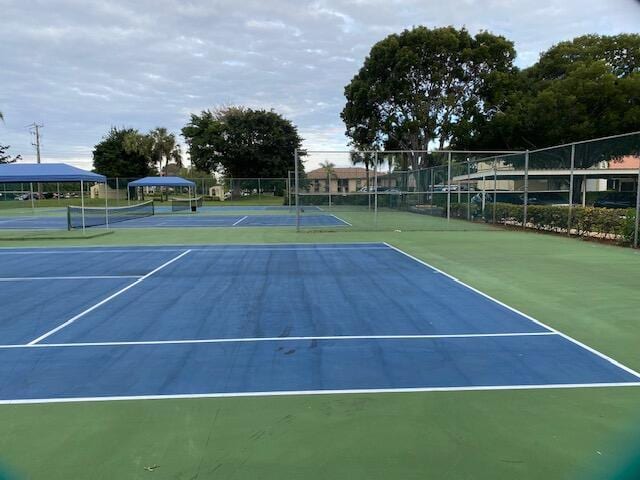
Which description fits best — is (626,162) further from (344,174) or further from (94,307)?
(344,174)

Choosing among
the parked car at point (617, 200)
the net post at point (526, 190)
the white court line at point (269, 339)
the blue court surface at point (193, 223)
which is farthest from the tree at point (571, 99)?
the white court line at point (269, 339)

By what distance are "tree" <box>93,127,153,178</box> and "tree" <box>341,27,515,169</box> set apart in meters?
40.0

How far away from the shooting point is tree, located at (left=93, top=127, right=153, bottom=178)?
6831 centimetres

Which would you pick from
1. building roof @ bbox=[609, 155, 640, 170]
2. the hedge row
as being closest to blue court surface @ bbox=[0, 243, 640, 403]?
the hedge row

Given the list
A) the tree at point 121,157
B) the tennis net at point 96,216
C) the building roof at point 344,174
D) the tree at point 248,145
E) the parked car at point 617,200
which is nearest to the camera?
the parked car at point 617,200

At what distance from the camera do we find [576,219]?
17484mm

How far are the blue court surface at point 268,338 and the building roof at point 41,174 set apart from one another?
10.7m

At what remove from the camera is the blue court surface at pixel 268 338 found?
183 inches

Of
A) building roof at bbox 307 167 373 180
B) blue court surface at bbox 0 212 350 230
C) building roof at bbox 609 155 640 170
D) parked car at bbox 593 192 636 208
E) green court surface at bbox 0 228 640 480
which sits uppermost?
building roof at bbox 307 167 373 180

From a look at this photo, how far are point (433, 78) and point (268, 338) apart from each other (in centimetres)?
3562

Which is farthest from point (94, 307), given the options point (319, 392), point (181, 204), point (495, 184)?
point (181, 204)

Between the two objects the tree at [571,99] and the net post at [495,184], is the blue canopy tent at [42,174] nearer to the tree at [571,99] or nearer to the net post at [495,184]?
the net post at [495,184]

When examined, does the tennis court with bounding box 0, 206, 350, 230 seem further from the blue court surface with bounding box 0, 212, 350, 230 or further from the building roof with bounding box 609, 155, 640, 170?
the building roof with bounding box 609, 155, 640, 170

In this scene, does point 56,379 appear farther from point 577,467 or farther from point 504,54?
point 504,54
